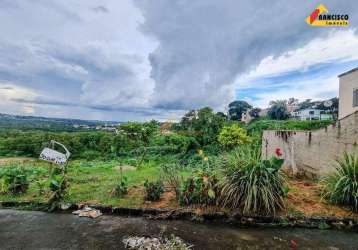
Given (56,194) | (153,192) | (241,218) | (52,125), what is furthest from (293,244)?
(52,125)

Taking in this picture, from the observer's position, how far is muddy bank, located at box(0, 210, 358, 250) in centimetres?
272

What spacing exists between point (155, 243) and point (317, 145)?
14.8 feet

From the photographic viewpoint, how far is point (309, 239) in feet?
9.39

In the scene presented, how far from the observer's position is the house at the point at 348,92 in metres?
10.9

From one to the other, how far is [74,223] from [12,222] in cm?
101

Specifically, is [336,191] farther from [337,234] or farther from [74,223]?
[74,223]

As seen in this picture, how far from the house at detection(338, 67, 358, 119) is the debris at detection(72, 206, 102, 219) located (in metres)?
12.5

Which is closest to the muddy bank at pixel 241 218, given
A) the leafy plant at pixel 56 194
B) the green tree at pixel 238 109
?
the leafy plant at pixel 56 194

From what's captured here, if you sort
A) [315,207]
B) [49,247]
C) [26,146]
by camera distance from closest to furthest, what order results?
1. [49,247]
2. [315,207]
3. [26,146]

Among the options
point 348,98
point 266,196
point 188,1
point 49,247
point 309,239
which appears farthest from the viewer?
point 348,98

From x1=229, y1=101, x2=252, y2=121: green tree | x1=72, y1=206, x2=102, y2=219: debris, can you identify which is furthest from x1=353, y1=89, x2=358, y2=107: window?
x1=229, y1=101, x2=252, y2=121: green tree

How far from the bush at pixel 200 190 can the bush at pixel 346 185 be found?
81.3 inches

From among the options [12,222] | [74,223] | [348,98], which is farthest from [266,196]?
[348,98]

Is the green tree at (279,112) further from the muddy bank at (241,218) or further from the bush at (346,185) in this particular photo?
the muddy bank at (241,218)
